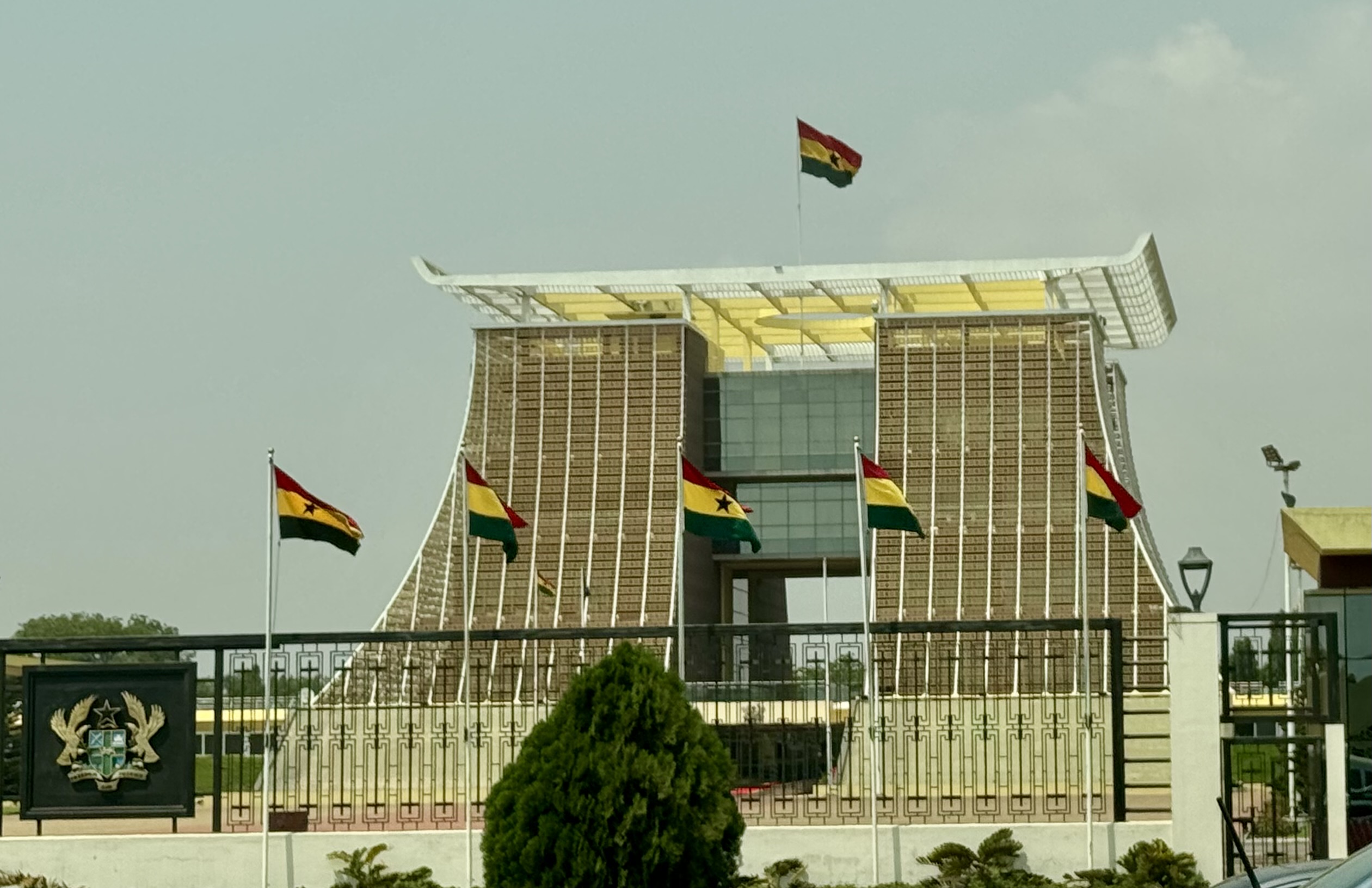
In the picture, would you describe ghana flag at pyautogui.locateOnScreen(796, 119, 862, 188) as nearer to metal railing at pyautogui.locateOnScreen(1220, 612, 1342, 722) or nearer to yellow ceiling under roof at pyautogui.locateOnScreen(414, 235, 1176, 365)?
yellow ceiling under roof at pyautogui.locateOnScreen(414, 235, 1176, 365)

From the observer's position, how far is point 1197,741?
16.8 metres

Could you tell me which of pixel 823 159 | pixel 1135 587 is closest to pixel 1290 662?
pixel 823 159

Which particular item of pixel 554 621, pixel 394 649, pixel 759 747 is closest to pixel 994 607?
pixel 554 621

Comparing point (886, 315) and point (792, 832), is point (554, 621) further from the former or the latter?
point (792, 832)

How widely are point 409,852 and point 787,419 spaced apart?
4023cm

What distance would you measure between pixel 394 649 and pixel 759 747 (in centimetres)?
2194

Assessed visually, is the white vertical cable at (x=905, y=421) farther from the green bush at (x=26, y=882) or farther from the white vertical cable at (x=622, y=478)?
the green bush at (x=26, y=882)

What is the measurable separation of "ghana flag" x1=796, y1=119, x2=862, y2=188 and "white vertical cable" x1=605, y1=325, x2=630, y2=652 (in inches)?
711

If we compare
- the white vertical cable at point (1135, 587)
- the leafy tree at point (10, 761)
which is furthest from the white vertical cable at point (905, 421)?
the leafy tree at point (10, 761)

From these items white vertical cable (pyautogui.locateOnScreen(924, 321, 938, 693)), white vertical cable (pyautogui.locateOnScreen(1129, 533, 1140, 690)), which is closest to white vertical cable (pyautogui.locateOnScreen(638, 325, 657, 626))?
white vertical cable (pyautogui.locateOnScreen(924, 321, 938, 693))

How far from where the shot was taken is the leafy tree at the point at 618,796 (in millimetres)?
14188

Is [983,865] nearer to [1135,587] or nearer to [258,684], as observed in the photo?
[258,684]

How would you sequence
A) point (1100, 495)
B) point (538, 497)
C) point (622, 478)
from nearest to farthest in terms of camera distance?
point (1100, 495) < point (622, 478) < point (538, 497)

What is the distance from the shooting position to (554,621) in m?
54.1
